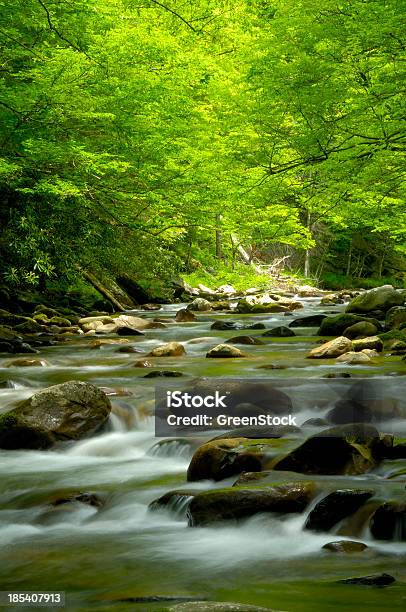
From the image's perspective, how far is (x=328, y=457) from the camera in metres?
4.52

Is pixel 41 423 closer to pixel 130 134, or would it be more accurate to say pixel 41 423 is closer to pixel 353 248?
pixel 130 134

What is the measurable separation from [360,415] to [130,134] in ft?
28.0

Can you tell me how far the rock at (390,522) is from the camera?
3.58 m

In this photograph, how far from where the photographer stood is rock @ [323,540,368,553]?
11.5ft

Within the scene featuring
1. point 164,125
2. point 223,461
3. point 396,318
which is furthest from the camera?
point 164,125

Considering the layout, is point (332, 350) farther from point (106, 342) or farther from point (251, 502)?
point (251, 502)

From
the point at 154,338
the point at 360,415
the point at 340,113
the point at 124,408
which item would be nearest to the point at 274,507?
the point at 360,415

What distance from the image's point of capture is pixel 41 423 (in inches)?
240

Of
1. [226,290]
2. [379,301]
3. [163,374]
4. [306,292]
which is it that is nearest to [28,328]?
A: [163,374]

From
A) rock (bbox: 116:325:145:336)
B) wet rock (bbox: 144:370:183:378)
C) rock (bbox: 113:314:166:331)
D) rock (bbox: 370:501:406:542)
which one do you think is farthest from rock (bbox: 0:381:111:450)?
rock (bbox: 113:314:166:331)

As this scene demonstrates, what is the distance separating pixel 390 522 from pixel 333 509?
37 centimetres

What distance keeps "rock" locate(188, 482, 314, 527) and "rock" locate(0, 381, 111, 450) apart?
2393mm

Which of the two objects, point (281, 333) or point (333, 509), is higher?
point (281, 333)

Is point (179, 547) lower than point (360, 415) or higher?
lower
